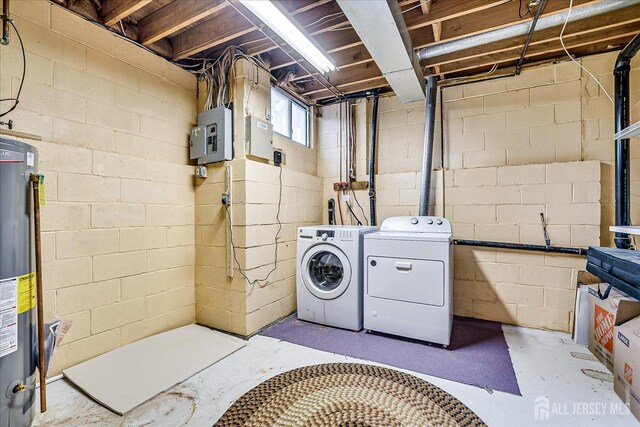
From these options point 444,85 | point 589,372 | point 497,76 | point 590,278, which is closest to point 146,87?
point 444,85

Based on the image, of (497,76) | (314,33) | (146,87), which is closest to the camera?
(314,33)

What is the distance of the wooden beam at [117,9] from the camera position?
1.96 meters

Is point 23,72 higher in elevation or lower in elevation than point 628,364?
higher

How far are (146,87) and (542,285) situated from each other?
4198 millimetres

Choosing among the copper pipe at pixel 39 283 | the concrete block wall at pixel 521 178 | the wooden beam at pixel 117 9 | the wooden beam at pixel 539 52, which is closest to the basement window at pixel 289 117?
the wooden beam at pixel 539 52

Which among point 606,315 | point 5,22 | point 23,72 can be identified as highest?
point 5,22

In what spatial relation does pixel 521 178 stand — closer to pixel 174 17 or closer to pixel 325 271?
pixel 325 271

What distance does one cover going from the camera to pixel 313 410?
1.59m

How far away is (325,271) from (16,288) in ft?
7.41

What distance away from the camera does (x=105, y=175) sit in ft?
7.11

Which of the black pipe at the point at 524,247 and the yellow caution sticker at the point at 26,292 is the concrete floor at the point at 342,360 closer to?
the yellow caution sticker at the point at 26,292

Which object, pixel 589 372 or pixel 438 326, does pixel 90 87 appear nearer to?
pixel 438 326

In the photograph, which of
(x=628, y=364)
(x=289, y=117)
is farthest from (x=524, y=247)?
(x=289, y=117)

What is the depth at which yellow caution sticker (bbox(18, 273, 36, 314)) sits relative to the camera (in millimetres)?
1379
